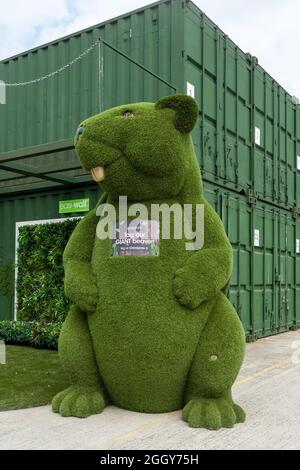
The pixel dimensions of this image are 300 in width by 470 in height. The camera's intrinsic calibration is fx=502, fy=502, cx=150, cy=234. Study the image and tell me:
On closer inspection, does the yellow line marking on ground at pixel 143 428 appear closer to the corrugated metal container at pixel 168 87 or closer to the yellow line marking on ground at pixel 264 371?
the yellow line marking on ground at pixel 264 371

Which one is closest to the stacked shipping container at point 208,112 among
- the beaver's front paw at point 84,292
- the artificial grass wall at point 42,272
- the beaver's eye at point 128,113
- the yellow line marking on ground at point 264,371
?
the artificial grass wall at point 42,272

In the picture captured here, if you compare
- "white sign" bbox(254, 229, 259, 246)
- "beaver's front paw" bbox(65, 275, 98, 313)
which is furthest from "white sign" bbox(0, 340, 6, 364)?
"white sign" bbox(254, 229, 259, 246)

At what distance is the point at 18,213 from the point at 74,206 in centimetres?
138

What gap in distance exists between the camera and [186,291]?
3.95 m

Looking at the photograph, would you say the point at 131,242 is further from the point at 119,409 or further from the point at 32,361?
the point at 32,361

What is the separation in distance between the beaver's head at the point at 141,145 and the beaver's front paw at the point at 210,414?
175 cm

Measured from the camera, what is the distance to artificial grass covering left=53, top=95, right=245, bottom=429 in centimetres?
397

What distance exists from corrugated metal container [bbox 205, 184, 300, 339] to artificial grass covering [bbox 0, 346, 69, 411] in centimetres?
338

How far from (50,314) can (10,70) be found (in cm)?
453

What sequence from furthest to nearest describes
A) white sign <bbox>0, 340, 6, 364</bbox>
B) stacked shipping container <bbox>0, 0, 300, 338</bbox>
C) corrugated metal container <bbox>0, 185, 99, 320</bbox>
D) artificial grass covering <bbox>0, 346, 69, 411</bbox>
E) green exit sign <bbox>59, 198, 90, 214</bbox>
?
corrugated metal container <bbox>0, 185, 99, 320</bbox> → green exit sign <bbox>59, 198, 90, 214</bbox> → stacked shipping container <bbox>0, 0, 300, 338</bbox> → white sign <bbox>0, 340, 6, 364</bbox> → artificial grass covering <bbox>0, 346, 69, 411</bbox>

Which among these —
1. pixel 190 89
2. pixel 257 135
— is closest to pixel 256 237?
pixel 257 135

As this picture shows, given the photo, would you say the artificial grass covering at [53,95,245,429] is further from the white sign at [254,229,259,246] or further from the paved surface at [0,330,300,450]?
the white sign at [254,229,259,246]

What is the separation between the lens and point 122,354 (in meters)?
4.02

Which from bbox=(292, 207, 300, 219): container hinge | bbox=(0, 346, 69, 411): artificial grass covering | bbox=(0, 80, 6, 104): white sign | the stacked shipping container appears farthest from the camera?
bbox=(292, 207, 300, 219): container hinge
